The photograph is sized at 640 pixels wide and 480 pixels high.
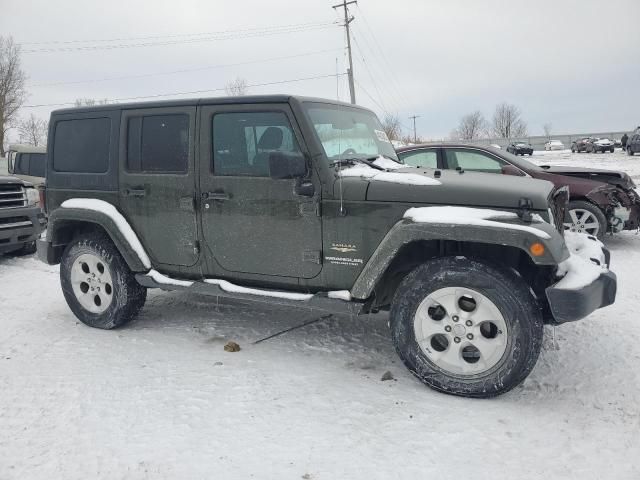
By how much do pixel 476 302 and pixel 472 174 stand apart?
111 cm

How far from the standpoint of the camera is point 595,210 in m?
7.13

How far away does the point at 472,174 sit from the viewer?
3.92 m

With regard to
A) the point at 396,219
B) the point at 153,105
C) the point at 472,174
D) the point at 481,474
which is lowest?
the point at 481,474

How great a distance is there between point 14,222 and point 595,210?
8.07 m

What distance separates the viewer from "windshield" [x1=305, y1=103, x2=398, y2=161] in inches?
150

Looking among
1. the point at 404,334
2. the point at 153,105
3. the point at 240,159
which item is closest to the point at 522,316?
the point at 404,334

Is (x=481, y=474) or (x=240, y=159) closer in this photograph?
(x=481, y=474)

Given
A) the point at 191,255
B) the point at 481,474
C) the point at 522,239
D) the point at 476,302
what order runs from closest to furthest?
the point at 481,474 < the point at 522,239 < the point at 476,302 < the point at 191,255

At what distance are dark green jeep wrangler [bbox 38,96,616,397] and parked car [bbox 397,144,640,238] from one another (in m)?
3.12

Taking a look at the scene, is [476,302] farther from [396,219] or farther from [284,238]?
[284,238]

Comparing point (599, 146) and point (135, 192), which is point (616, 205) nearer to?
point (135, 192)

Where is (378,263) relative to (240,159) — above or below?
below

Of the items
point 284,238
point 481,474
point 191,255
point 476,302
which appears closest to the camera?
point 481,474

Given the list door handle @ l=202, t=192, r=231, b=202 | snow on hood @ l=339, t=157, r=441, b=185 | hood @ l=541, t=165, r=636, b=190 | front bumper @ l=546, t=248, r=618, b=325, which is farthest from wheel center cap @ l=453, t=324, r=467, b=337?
hood @ l=541, t=165, r=636, b=190
